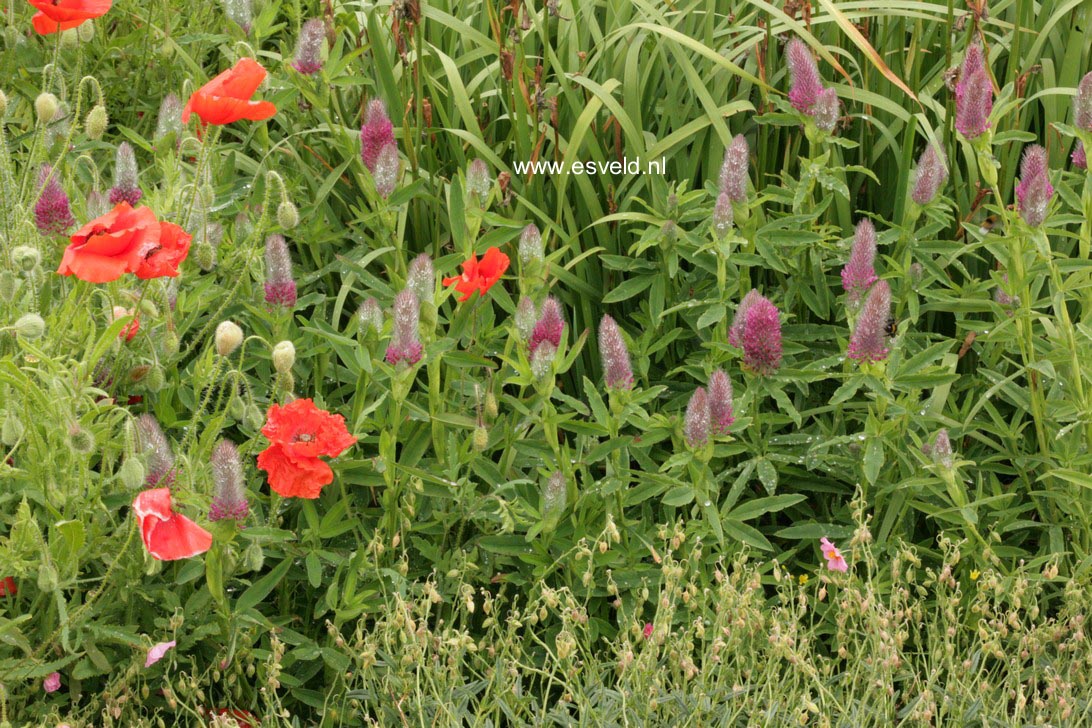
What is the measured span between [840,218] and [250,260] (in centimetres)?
132

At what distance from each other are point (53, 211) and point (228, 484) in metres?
0.66

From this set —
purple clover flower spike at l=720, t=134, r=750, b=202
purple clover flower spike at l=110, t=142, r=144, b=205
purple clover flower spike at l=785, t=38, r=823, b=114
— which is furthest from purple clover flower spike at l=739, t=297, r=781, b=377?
purple clover flower spike at l=110, t=142, r=144, b=205

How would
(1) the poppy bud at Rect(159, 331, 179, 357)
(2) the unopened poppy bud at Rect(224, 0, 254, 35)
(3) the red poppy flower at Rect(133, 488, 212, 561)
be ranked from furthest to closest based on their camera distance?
(2) the unopened poppy bud at Rect(224, 0, 254, 35) → (1) the poppy bud at Rect(159, 331, 179, 357) → (3) the red poppy flower at Rect(133, 488, 212, 561)

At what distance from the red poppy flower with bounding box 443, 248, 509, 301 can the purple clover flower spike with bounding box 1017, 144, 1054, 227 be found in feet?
2.99

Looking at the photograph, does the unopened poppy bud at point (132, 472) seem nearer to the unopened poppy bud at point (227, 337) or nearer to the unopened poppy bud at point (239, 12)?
the unopened poppy bud at point (227, 337)

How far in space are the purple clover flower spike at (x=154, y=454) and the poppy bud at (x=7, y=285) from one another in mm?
261

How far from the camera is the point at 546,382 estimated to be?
2154mm

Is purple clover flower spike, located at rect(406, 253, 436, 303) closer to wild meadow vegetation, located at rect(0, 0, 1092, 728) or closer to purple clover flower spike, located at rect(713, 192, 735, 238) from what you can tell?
wild meadow vegetation, located at rect(0, 0, 1092, 728)

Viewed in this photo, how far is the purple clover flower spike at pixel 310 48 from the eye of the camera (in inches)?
101

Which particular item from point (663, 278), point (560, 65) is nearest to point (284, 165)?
point (560, 65)

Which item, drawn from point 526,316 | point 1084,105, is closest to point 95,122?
point 526,316

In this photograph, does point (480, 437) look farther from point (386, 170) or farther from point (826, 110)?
point (826, 110)

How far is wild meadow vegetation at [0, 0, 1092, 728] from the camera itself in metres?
1.97

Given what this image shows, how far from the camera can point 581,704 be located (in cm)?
190
